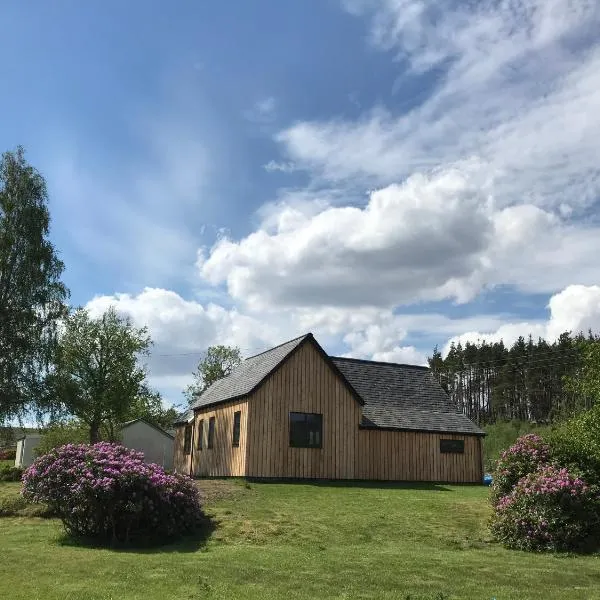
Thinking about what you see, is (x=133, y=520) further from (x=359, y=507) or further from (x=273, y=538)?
(x=359, y=507)

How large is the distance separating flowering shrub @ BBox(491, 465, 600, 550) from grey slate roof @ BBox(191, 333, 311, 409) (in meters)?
14.1

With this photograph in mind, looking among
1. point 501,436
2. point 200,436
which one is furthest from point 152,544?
point 501,436

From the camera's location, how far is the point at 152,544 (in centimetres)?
1578

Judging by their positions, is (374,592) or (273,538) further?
(273,538)

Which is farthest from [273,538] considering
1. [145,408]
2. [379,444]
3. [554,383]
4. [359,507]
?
[554,383]

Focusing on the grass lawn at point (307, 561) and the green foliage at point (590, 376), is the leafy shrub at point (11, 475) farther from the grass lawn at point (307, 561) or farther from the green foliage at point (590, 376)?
the green foliage at point (590, 376)

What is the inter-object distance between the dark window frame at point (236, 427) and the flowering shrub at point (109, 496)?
39.3 feet

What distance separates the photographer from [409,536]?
1634 centimetres

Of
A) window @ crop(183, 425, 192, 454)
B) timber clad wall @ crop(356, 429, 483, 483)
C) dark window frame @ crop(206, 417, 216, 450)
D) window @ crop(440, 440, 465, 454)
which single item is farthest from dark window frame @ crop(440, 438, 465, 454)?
window @ crop(183, 425, 192, 454)

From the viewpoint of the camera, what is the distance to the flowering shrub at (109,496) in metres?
15.8

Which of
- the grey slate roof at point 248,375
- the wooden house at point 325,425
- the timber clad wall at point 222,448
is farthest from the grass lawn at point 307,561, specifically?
the grey slate roof at point 248,375

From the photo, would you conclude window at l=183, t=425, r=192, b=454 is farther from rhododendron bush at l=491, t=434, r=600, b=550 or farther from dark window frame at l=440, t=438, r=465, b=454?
rhododendron bush at l=491, t=434, r=600, b=550

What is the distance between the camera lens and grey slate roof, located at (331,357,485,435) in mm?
32031

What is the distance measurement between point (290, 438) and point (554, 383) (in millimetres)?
62888
